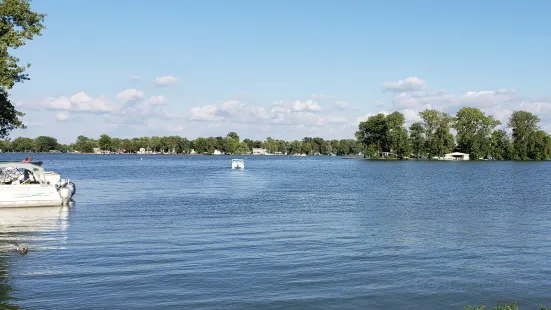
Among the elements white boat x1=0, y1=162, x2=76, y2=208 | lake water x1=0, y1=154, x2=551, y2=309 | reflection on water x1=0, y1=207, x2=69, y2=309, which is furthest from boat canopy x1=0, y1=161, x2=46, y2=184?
lake water x1=0, y1=154, x2=551, y2=309

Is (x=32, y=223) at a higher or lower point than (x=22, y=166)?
lower

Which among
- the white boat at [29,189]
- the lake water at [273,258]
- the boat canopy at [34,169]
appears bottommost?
the lake water at [273,258]

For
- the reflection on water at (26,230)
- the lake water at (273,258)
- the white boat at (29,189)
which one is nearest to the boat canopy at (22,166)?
the white boat at (29,189)

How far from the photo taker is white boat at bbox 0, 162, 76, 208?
1486 inches

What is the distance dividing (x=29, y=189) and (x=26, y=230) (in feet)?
38.5

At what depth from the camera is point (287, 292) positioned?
1627 centimetres

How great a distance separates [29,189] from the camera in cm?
3853

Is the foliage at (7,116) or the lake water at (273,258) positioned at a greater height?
the foliage at (7,116)

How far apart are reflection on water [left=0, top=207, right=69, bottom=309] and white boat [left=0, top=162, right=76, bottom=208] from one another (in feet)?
2.11

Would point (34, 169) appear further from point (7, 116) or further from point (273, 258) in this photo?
point (273, 258)

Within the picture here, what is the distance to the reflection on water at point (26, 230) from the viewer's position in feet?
59.2

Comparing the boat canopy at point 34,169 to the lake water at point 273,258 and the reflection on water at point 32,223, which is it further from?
the lake water at point 273,258

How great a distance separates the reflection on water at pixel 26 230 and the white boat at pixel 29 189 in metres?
0.64

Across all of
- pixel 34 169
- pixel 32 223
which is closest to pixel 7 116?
pixel 34 169
